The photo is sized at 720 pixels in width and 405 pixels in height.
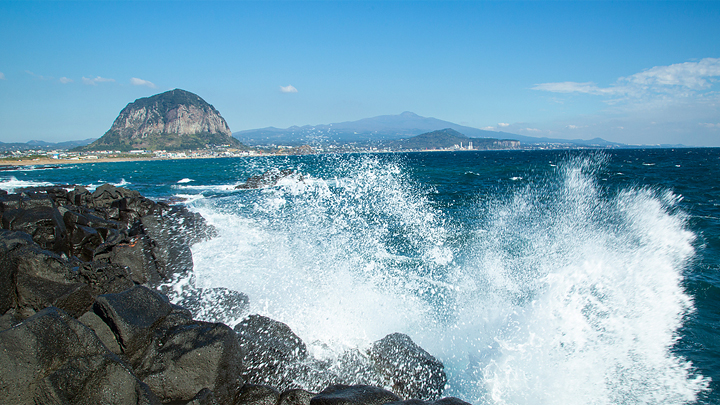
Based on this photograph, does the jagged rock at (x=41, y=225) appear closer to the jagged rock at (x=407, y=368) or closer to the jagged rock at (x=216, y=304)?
the jagged rock at (x=216, y=304)

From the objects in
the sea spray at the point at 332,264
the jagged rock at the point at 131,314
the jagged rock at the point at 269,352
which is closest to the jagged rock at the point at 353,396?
the jagged rock at the point at 269,352

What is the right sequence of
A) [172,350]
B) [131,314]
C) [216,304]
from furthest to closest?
1. [216,304]
2. [131,314]
3. [172,350]

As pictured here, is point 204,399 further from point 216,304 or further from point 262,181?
point 262,181

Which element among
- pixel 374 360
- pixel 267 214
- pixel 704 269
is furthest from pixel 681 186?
pixel 374 360

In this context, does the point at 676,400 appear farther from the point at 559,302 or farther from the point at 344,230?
the point at 344,230

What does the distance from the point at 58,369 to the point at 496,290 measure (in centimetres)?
894

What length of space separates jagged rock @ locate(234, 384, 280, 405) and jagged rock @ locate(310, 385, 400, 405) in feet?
2.02

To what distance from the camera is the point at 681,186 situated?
28.2 m

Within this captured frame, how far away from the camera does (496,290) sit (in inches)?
367

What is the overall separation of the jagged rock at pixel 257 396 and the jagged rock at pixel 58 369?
998mm

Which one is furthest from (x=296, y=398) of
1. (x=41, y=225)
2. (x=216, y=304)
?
(x=41, y=225)

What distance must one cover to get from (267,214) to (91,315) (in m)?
12.2

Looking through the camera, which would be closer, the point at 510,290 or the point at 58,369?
the point at 58,369

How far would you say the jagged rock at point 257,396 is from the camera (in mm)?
4457
